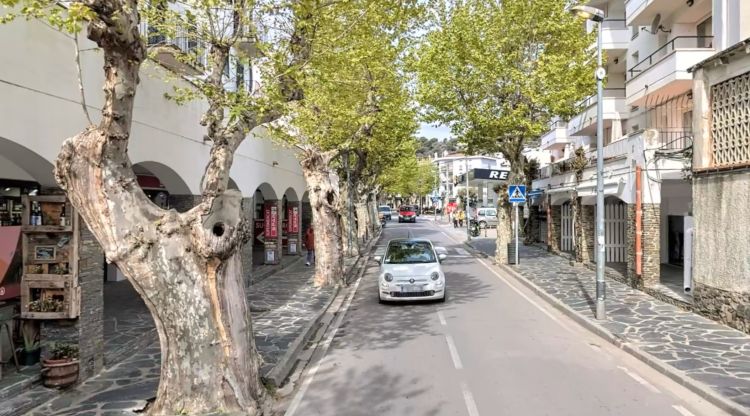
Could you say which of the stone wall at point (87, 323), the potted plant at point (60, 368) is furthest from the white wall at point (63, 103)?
the potted plant at point (60, 368)

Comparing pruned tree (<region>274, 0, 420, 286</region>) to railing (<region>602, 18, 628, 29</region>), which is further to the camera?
railing (<region>602, 18, 628, 29</region>)

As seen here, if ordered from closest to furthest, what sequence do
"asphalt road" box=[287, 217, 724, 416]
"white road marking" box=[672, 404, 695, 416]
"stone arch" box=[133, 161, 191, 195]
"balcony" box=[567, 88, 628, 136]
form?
"white road marking" box=[672, 404, 695, 416] → "asphalt road" box=[287, 217, 724, 416] → "stone arch" box=[133, 161, 191, 195] → "balcony" box=[567, 88, 628, 136]

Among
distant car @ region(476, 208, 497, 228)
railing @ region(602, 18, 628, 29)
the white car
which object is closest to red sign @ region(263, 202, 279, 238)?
the white car

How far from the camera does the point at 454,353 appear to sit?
8836 mm

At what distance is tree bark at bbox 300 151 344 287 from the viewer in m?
16.0

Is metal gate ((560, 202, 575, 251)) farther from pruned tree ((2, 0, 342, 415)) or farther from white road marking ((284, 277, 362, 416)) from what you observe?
pruned tree ((2, 0, 342, 415))

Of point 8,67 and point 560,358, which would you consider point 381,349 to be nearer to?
point 560,358

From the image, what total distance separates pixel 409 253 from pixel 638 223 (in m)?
6.09

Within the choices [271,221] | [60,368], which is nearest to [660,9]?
[271,221]

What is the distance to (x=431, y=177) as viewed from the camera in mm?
94562

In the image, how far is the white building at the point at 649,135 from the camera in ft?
45.1

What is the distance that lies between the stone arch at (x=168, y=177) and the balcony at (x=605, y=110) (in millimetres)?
15295

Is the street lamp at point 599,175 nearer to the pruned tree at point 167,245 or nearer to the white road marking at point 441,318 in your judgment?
the white road marking at point 441,318

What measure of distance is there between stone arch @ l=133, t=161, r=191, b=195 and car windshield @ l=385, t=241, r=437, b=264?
17.7 ft
